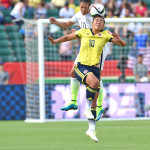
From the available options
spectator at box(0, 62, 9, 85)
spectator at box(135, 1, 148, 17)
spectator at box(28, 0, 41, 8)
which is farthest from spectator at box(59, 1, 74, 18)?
spectator at box(0, 62, 9, 85)

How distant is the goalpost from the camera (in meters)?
16.0

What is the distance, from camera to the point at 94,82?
33.9 ft

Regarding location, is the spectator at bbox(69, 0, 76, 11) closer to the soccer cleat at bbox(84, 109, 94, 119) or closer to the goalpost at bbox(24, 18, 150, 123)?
the goalpost at bbox(24, 18, 150, 123)

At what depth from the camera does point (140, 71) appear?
17219 mm

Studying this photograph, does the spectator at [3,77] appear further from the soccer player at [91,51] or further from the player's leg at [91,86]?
the player's leg at [91,86]

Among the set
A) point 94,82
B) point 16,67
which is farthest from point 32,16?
point 94,82

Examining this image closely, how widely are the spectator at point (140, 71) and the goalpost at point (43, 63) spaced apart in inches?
26.3

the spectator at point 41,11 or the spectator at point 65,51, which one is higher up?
the spectator at point 41,11
